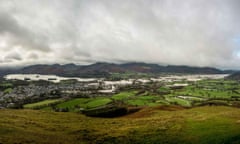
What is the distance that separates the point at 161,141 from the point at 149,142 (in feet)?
7.59

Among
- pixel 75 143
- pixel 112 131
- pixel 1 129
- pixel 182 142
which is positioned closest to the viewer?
pixel 182 142

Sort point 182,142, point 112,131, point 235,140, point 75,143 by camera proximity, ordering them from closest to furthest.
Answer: point 235,140
point 182,142
point 75,143
point 112,131

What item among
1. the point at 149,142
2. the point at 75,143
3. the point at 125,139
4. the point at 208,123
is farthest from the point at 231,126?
the point at 75,143

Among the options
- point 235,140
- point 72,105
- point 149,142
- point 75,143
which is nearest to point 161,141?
point 149,142

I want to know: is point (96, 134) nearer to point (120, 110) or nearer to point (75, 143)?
point (75, 143)

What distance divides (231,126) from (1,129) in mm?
48850

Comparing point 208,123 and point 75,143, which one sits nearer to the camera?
point 75,143

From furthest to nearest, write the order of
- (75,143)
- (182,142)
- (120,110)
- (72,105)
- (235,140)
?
(72,105) < (120,110) < (75,143) < (182,142) < (235,140)

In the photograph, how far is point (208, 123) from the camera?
56.3 meters

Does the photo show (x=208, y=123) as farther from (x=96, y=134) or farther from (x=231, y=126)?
(x=96, y=134)

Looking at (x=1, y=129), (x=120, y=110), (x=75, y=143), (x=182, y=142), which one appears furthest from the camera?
(x=120, y=110)

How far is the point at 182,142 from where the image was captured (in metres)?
46.0

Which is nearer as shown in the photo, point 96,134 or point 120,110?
point 96,134

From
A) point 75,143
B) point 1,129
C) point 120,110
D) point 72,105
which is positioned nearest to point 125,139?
point 75,143
